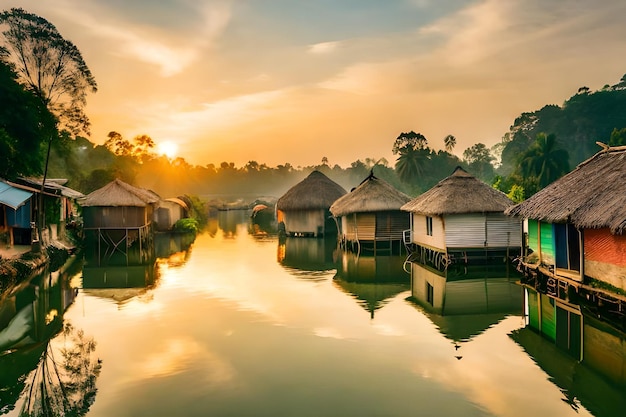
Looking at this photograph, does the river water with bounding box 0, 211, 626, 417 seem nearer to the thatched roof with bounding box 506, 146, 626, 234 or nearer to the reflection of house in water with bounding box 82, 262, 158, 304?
the reflection of house in water with bounding box 82, 262, 158, 304

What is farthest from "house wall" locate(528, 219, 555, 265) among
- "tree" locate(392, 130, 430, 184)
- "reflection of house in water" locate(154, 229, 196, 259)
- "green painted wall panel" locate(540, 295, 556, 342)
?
"tree" locate(392, 130, 430, 184)

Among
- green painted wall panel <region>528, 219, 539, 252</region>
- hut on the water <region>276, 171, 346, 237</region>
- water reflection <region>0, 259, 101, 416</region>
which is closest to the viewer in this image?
water reflection <region>0, 259, 101, 416</region>

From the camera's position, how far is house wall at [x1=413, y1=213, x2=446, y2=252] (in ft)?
70.8

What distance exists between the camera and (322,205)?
3650cm

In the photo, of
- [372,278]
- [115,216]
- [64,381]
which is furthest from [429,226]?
[115,216]

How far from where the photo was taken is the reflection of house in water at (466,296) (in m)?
13.1

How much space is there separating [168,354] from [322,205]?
26292mm

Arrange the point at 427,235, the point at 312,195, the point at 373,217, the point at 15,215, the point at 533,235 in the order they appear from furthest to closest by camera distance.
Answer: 1. the point at 312,195
2. the point at 373,217
3. the point at 427,235
4. the point at 15,215
5. the point at 533,235

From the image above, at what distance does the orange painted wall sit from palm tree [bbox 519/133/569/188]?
31086mm

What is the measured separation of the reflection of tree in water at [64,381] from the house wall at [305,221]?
25824 mm

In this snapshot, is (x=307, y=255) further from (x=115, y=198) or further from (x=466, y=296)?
(x=466, y=296)

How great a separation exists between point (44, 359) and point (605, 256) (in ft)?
46.2

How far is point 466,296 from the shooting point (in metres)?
16.4

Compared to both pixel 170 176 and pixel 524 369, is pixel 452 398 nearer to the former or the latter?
pixel 524 369
